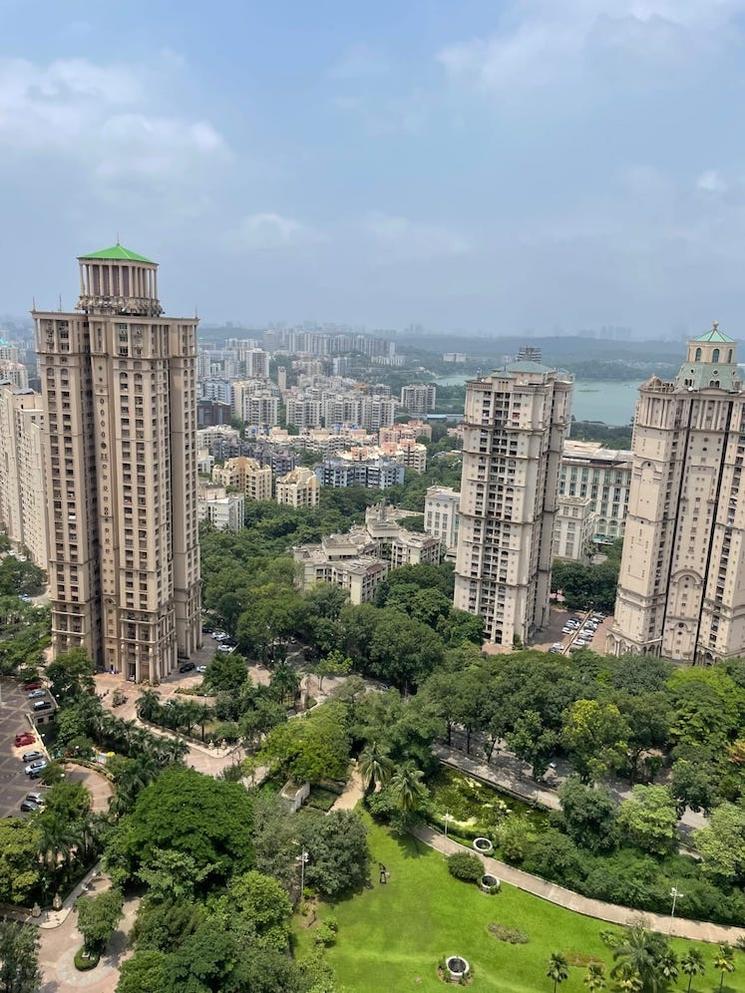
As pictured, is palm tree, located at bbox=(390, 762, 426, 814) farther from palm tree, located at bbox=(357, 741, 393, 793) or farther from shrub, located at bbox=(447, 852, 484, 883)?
shrub, located at bbox=(447, 852, 484, 883)

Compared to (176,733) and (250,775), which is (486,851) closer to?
(250,775)

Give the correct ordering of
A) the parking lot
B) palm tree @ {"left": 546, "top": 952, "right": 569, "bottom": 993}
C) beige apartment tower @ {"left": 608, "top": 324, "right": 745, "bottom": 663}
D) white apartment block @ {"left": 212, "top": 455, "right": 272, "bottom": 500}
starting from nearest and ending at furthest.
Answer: palm tree @ {"left": 546, "top": 952, "right": 569, "bottom": 993}
the parking lot
beige apartment tower @ {"left": 608, "top": 324, "right": 745, "bottom": 663}
white apartment block @ {"left": 212, "top": 455, "right": 272, "bottom": 500}

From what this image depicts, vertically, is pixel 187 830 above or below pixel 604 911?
above

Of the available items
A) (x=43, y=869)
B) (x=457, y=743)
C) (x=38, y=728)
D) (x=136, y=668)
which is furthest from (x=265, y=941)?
(x=136, y=668)

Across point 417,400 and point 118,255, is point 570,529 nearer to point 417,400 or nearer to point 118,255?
point 118,255

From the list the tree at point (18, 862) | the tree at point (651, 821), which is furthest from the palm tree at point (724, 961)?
the tree at point (18, 862)

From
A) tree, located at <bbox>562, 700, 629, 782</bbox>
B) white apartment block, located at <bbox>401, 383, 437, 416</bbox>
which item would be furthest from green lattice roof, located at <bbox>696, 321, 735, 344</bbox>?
white apartment block, located at <bbox>401, 383, 437, 416</bbox>

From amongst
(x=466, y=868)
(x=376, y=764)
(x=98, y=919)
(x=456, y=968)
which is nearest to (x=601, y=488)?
(x=376, y=764)

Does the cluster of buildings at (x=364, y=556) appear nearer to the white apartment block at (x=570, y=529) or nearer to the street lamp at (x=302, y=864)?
the white apartment block at (x=570, y=529)
